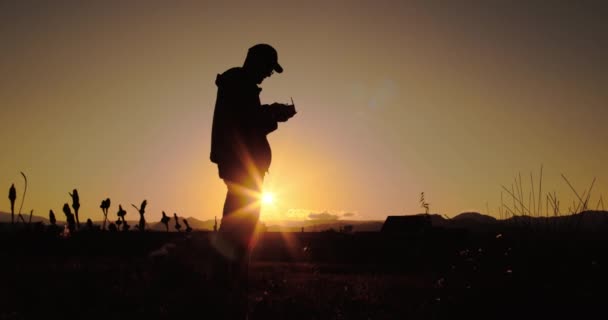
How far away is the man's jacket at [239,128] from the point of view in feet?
17.9

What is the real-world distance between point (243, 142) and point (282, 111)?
2.04 ft

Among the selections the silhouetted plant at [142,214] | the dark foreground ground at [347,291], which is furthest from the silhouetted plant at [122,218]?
the dark foreground ground at [347,291]

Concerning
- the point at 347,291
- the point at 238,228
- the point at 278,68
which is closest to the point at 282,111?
the point at 278,68

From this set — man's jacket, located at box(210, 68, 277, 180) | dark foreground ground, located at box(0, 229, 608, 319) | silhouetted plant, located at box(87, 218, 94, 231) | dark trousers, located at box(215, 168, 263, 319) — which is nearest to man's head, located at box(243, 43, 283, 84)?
man's jacket, located at box(210, 68, 277, 180)

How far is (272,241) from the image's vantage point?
24.5 m

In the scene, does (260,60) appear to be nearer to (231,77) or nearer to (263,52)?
(263,52)

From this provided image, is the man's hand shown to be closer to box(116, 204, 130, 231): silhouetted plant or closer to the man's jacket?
the man's jacket

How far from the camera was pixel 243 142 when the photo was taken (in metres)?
5.48

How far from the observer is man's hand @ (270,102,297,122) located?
19.0 feet

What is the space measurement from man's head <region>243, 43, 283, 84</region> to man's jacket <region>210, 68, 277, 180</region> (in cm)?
10

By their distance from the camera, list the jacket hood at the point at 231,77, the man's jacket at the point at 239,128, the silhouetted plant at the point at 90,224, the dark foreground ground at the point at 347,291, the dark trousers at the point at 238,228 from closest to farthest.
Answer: the dark foreground ground at the point at 347,291 → the dark trousers at the point at 238,228 → the man's jacket at the point at 239,128 → the jacket hood at the point at 231,77 → the silhouetted plant at the point at 90,224

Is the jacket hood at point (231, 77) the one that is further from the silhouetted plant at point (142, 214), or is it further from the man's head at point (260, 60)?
the silhouetted plant at point (142, 214)

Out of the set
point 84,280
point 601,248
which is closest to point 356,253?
point 601,248

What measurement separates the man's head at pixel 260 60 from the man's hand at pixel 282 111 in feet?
1.16
